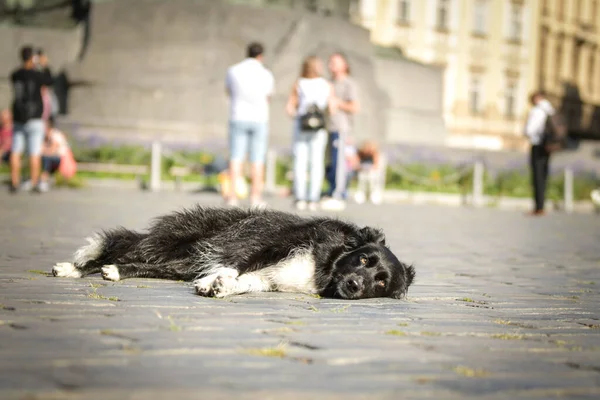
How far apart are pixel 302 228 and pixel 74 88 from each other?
2282 cm

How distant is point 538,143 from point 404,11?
129ft

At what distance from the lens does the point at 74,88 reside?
28.1m

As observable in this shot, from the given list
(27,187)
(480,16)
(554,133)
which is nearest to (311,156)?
(554,133)

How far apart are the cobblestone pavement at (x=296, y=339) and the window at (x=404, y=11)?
49.2m

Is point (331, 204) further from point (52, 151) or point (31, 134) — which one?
point (52, 151)

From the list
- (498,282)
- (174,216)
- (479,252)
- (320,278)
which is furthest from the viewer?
(479,252)

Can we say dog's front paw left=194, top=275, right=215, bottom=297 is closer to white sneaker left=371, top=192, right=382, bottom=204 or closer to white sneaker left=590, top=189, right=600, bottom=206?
white sneaker left=371, top=192, right=382, bottom=204

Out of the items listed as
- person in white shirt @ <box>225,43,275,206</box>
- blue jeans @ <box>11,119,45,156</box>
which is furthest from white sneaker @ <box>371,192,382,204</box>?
person in white shirt @ <box>225,43,275,206</box>

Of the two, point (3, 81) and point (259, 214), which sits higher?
point (3, 81)

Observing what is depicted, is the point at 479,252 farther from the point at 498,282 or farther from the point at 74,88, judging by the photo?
the point at 74,88

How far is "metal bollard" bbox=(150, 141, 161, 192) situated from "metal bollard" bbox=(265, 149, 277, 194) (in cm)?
240

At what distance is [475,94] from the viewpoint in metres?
59.9

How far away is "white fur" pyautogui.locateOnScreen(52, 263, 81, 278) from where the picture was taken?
6.51m

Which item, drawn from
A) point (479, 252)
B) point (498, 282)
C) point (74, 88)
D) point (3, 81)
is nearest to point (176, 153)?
point (74, 88)
